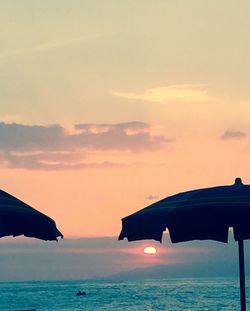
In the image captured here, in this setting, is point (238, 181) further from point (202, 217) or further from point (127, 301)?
point (127, 301)

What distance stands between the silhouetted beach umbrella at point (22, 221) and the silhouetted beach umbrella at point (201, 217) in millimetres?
1112

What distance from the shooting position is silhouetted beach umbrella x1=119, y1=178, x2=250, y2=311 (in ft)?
26.9

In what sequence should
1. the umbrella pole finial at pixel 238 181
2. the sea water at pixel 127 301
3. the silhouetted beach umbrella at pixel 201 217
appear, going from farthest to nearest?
1. the sea water at pixel 127 301
2. the umbrella pole finial at pixel 238 181
3. the silhouetted beach umbrella at pixel 201 217

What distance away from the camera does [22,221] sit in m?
8.38

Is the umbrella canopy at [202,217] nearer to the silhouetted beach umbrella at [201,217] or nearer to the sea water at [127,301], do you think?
the silhouetted beach umbrella at [201,217]

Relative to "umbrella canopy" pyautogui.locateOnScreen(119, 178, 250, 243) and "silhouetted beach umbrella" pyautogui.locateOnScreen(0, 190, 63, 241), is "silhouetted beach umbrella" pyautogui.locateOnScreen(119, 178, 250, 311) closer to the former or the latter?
"umbrella canopy" pyautogui.locateOnScreen(119, 178, 250, 243)

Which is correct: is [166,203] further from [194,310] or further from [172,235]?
[194,310]

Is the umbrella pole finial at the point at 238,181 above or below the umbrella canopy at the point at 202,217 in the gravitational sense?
above

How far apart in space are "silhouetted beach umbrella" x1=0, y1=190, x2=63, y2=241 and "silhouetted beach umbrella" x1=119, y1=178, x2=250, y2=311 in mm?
1112

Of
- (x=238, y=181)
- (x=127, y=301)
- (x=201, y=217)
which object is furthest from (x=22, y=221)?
(x=127, y=301)

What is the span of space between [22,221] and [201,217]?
2248 mm

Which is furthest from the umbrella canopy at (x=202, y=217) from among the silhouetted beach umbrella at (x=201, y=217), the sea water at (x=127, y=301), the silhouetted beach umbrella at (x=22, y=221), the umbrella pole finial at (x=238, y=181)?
the sea water at (x=127, y=301)

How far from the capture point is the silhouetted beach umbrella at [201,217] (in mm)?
8211

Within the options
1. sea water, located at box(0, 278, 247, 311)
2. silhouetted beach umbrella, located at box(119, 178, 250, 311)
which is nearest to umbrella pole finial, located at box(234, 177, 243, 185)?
silhouetted beach umbrella, located at box(119, 178, 250, 311)
